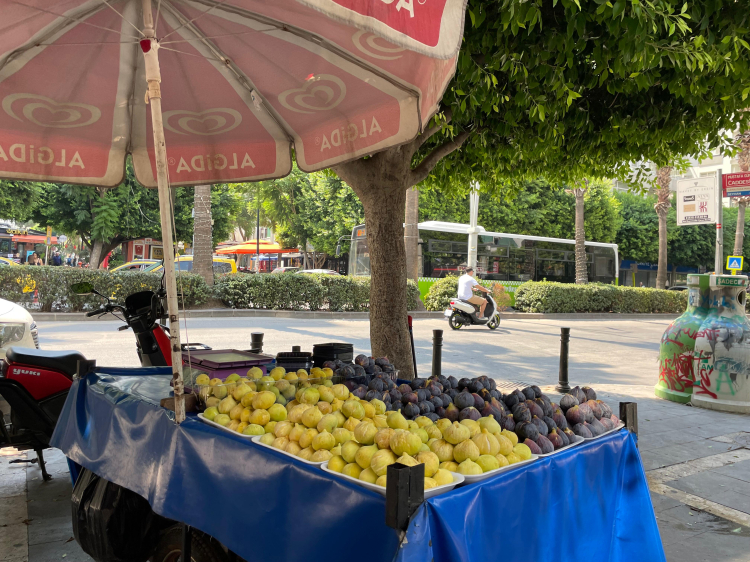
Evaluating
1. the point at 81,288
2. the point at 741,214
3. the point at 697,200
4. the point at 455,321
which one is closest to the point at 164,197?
the point at 81,288

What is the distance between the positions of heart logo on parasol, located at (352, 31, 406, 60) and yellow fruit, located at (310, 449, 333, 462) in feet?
6.59

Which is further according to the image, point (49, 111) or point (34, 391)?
point (34, 391)

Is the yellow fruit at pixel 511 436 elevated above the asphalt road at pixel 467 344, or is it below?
above

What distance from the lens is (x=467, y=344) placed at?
13.2 m

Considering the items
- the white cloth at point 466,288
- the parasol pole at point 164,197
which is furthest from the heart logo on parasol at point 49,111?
the white cloth at point 466,288

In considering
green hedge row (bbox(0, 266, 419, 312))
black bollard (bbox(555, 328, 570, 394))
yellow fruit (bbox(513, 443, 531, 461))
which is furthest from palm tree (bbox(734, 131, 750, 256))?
yellow fruit (bbox(513, 443, 531, 461))

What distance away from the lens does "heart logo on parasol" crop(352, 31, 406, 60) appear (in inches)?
114

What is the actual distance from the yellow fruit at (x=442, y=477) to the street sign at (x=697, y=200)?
1186cm

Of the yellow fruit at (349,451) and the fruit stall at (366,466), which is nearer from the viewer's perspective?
the fruit stall at (366,466)

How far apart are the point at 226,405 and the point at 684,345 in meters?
6.94

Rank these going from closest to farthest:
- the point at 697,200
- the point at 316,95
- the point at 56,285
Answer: the point at 316,95, the point at 697,200, the point at 56,285

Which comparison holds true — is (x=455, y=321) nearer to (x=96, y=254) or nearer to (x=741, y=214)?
(x=741, y=214)

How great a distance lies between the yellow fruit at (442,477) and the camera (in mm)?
1912

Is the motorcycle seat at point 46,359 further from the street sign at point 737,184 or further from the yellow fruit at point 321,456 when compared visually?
the street sign at point 737,184
